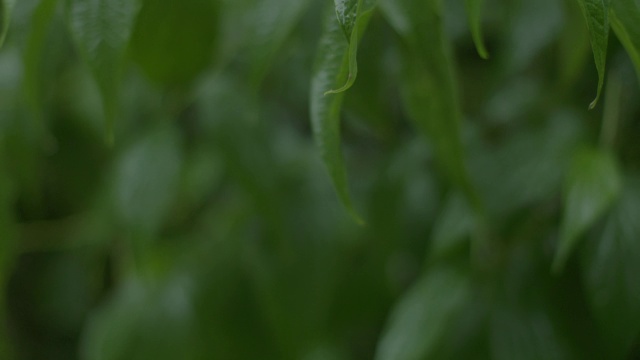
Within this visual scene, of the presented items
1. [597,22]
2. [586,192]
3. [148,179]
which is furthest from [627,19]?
[148,179]

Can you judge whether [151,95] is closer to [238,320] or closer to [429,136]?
[238,320]

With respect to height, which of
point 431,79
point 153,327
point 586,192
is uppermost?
point 431,79

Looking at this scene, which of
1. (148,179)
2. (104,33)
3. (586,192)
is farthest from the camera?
(148,179)

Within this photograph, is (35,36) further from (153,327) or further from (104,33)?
(153,327)

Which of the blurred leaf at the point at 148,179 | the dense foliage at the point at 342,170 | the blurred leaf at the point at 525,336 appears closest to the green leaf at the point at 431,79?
the dense foliage at the point at 342,170

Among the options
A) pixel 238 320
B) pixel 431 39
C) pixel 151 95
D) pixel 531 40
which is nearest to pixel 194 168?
pixel 151 95

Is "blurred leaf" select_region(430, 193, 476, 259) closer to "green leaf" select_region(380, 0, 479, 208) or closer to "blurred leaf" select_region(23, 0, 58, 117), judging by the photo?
"green leaf" select_region(380, 0, 479, 208)

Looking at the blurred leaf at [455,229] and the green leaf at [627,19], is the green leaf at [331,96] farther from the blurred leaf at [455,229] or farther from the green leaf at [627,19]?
the blurred leaf at [455,229]
